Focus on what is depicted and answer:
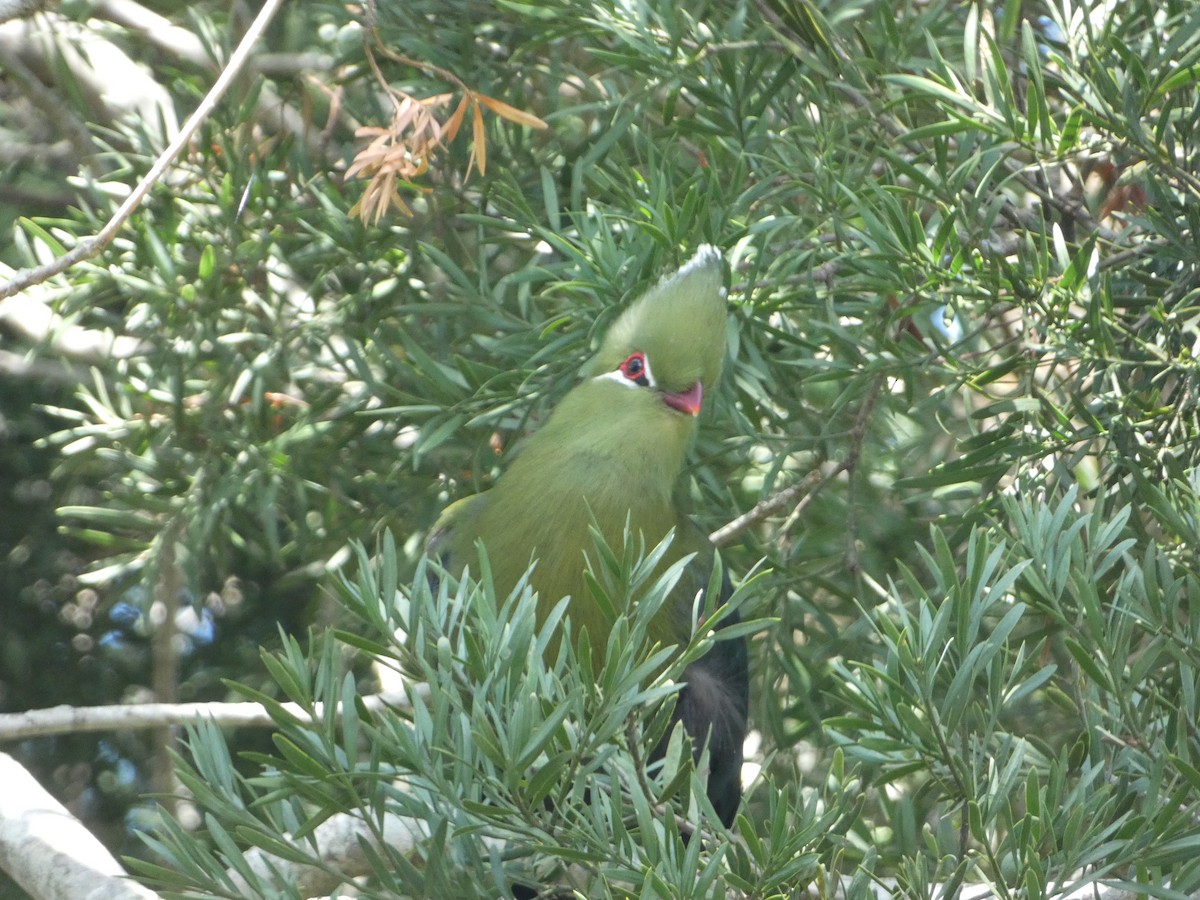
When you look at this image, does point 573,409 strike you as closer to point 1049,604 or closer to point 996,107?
point 996,107

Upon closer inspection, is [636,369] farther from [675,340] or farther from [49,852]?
[49,852]

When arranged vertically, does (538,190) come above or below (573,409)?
above

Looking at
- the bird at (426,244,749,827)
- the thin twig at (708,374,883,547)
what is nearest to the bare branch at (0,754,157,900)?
the bird at (426,244,749,827)

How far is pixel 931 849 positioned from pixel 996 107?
1.11 metres

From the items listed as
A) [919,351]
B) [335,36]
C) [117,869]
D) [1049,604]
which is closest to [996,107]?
[919,351]

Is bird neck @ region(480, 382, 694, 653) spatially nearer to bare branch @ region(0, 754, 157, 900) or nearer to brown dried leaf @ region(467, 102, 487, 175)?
brown dried leaf @ region(467, 102, 487, 175)

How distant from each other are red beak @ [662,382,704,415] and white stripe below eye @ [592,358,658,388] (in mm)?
47

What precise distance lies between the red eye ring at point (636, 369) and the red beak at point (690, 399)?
2.5 inches

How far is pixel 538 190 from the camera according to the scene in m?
2.79

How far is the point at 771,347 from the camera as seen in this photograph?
2.66 meters

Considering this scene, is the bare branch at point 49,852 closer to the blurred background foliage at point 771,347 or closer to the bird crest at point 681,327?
the blurred background foliage at point 771,347

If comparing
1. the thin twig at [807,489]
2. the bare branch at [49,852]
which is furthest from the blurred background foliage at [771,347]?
the bare branch at [49,852]

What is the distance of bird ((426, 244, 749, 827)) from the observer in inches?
94.7

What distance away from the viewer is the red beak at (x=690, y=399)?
2486 mm
